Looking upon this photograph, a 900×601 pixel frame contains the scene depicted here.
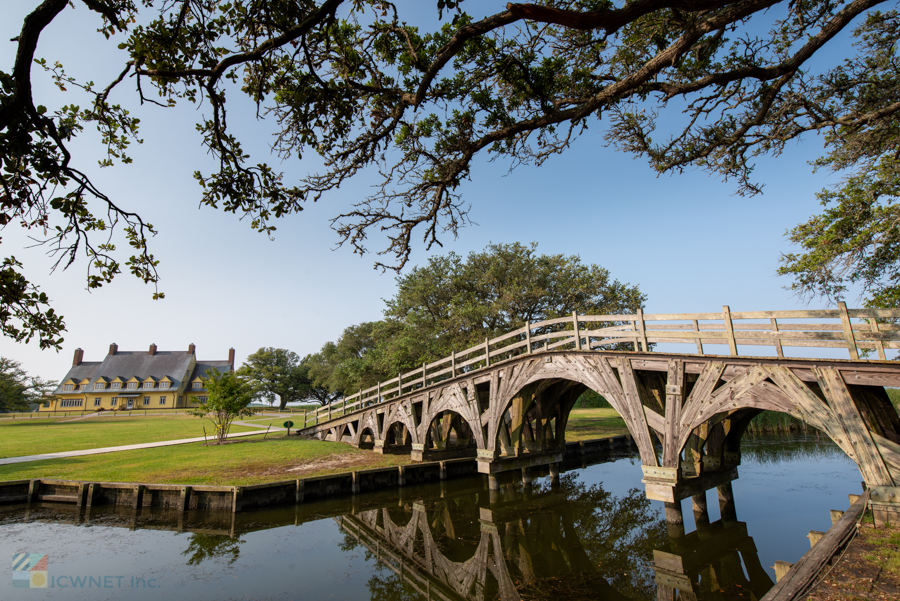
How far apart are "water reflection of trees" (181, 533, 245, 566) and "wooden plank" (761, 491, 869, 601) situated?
10095 millimetres

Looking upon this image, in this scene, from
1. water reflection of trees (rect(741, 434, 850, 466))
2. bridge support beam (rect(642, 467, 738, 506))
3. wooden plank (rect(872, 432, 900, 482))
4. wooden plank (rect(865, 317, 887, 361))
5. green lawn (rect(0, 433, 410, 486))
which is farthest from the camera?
water reflection of trees (rect(741, 434, 850, 466))

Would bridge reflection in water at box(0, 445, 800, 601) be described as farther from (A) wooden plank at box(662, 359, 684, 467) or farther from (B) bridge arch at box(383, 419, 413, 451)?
(B) bridge arch at box(383, 419, 413, 451)

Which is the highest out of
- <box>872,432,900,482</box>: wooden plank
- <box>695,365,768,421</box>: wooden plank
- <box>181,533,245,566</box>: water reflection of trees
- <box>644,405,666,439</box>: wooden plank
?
<box>695,365,768,421</box>: wooden plank

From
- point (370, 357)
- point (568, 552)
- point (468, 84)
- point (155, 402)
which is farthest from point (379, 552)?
point (155, 402)

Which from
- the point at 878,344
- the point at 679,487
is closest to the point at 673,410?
the point at 679,487

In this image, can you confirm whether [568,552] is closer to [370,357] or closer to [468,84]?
[468,84]

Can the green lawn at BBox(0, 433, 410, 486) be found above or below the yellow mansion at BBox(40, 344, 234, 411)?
below

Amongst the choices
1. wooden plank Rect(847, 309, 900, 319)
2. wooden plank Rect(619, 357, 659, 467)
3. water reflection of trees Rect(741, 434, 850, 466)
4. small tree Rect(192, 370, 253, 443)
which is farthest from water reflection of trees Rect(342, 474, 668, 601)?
small tree Rect(192, 370, 253, 443)

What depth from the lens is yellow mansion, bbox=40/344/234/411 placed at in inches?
2271

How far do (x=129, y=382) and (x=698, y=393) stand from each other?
70.8 meters

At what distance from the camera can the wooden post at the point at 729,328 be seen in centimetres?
954

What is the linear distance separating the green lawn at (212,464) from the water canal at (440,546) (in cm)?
195

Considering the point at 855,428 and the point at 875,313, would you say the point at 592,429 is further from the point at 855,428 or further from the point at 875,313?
the point at 875,313

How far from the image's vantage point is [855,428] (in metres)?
7.39
